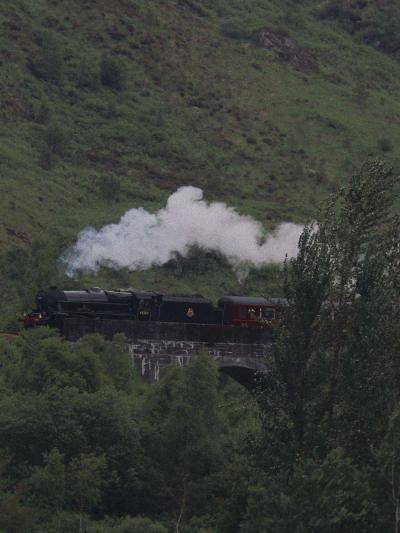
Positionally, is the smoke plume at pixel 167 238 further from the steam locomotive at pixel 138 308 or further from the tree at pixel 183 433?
the tree at pixel 183 433

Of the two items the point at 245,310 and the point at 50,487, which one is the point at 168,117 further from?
the point at 50,487

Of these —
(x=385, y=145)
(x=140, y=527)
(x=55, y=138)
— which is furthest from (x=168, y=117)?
(x=140, y=527)

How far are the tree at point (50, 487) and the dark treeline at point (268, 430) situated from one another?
6 cm

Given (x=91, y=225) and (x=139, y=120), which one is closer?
(x=91, y=225)

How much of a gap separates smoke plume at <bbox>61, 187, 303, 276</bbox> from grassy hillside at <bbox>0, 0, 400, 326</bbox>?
8.34m

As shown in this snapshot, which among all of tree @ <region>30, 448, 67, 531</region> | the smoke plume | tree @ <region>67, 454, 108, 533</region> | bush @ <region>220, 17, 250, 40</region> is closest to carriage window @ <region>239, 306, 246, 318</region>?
tree @ <region>67, 454, 108, 533</region>

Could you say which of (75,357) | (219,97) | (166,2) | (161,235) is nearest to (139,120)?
(219,97)

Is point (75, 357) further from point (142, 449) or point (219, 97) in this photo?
point (219, 97)

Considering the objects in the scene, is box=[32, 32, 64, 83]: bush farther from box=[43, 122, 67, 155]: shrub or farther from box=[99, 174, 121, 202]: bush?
box=[99, 174, 121, 202]: bush

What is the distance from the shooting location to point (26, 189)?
118 m

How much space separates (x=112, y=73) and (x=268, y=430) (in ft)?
391

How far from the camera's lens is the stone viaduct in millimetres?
54344

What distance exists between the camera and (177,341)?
5588 cm

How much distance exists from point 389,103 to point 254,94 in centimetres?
2853
